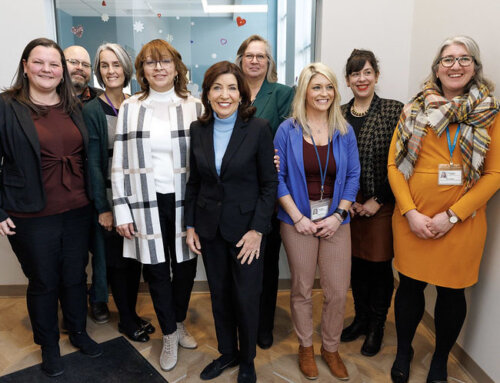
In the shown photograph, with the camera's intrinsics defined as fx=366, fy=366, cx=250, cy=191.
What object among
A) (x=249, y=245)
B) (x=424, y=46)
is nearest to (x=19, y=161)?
(x=249, y=245)

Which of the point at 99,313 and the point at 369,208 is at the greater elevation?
the point at 369,208

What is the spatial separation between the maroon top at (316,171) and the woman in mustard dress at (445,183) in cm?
→ 34

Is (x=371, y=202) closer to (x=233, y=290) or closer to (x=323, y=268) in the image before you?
(x=323, y=268)

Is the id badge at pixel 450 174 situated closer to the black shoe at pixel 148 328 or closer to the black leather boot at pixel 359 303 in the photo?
the black leather boot at pixel 359 303

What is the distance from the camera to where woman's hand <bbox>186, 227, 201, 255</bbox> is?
6.41 feet

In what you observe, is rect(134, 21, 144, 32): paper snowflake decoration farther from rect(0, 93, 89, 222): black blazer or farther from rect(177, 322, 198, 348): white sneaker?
rect(177, 322, 198, 348): white sneaker

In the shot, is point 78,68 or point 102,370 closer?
point 102,370

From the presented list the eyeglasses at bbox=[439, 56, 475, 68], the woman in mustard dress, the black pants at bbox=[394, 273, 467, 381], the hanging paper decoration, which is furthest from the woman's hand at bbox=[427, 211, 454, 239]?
the hanging paper decoration

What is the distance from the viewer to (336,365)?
2094mm

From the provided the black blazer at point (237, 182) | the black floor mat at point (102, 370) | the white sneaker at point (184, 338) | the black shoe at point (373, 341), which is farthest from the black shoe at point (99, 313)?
the black shoe at point (373, 341)

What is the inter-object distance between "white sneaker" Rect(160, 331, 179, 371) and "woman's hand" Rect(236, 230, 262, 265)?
77 cm

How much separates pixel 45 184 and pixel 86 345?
1071 millimetres

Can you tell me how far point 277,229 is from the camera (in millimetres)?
2289

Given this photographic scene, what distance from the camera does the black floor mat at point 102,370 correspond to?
2100 mm
